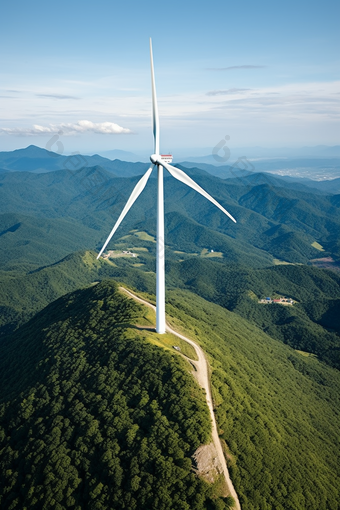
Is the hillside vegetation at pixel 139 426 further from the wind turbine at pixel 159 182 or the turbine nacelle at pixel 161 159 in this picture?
the turbine nacelle at pixel 161 159

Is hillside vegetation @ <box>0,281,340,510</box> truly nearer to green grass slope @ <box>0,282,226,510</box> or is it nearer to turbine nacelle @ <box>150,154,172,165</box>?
green grass slope @ <box>0,282,226,510</box>

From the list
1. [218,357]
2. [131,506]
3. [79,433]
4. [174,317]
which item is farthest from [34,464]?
[174,317]

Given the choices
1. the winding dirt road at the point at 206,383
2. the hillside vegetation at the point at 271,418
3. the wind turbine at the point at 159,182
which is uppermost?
the wind turbine at the point at 159,182

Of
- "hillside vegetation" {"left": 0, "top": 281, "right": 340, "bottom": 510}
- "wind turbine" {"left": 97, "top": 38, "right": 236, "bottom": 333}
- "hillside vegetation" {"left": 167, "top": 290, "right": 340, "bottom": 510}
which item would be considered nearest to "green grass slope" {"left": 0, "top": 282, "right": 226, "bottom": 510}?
"hillside vegetation" {"left": 0, "top": 281, "right": 340, "bottom": 510}

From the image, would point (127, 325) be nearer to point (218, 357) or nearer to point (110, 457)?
point (218, 357)

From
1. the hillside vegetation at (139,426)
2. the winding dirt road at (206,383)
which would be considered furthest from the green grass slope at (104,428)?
the winding dirt road at (206,383)

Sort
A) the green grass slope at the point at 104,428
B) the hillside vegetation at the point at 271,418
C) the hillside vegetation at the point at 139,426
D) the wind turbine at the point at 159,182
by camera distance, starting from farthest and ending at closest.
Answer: the wind turbine at the point at 159,182
the hillside vegetation at the point at 271,418
the hillside vegetation at the point at 139,426
the green grass slope at the point at 104,428

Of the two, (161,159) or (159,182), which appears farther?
(159,182)

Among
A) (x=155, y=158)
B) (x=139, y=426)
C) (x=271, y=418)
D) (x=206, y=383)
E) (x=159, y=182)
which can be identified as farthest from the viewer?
(x=271, y=418)

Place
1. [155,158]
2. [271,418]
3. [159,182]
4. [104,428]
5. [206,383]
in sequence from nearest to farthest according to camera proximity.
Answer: [155,158], [104,428], [159,182], [206,383], [271,418]

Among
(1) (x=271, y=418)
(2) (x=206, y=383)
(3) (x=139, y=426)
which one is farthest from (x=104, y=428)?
(1) (x=271, y=418)

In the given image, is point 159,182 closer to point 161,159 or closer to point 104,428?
point 161,159
